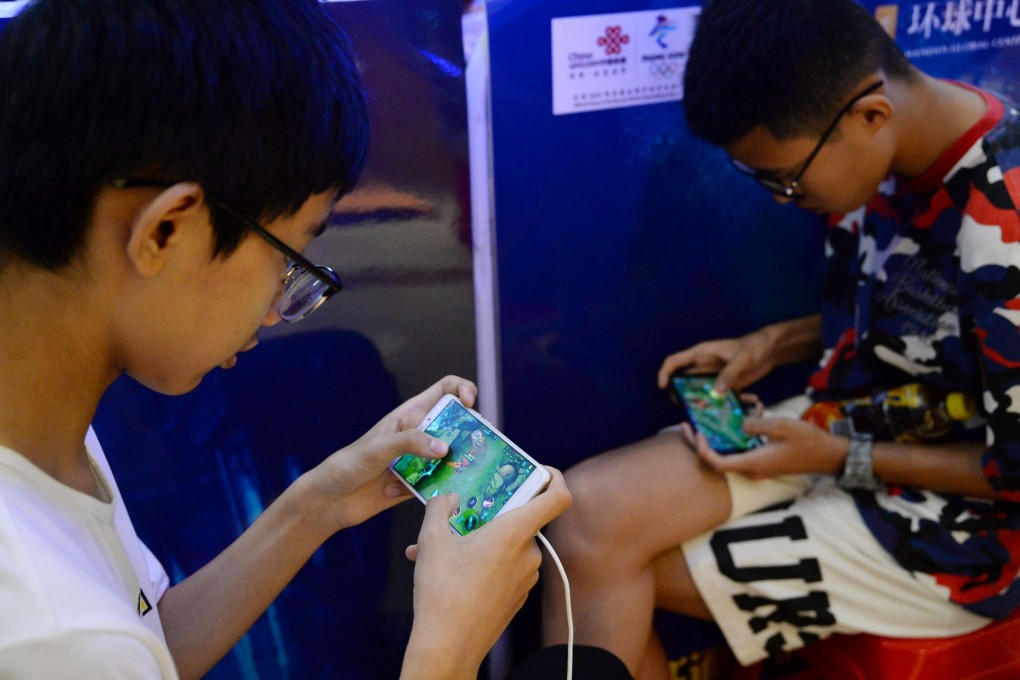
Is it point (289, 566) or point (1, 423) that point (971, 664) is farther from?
point (1, 423)

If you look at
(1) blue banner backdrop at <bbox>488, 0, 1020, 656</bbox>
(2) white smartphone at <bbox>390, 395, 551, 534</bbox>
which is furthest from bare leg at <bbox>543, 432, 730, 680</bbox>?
(2) white smartphone at <bbox>390, 395, 551, 534</bbox>

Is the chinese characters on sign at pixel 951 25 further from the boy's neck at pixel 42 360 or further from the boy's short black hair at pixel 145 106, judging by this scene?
the boy's neck at pixel 42 360

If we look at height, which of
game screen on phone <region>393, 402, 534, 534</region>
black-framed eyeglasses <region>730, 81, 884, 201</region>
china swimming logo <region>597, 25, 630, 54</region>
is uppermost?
china swimming logo <region>597, 25, 630, 54</region>

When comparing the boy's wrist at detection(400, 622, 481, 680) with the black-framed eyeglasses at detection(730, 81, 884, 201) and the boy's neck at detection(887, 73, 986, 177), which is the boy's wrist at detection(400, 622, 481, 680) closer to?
the black-framed eyeglasses at detection(730, 81, 884, 201)

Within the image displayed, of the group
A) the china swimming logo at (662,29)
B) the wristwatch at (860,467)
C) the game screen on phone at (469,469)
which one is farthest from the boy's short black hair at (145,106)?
the wristwatch at (860,467)

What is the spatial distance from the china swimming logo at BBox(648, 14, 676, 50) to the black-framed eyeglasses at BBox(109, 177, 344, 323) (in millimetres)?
833

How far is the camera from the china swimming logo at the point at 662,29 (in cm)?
145

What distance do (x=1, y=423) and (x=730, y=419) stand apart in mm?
1216

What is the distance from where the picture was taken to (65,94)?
693 millimetres

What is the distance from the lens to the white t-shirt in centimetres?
65

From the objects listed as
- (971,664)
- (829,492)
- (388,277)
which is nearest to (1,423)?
(388,277)

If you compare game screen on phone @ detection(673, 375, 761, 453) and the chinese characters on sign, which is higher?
the chinese characters on sign

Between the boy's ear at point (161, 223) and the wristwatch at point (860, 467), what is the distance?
119 cm

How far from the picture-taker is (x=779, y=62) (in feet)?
4.19
